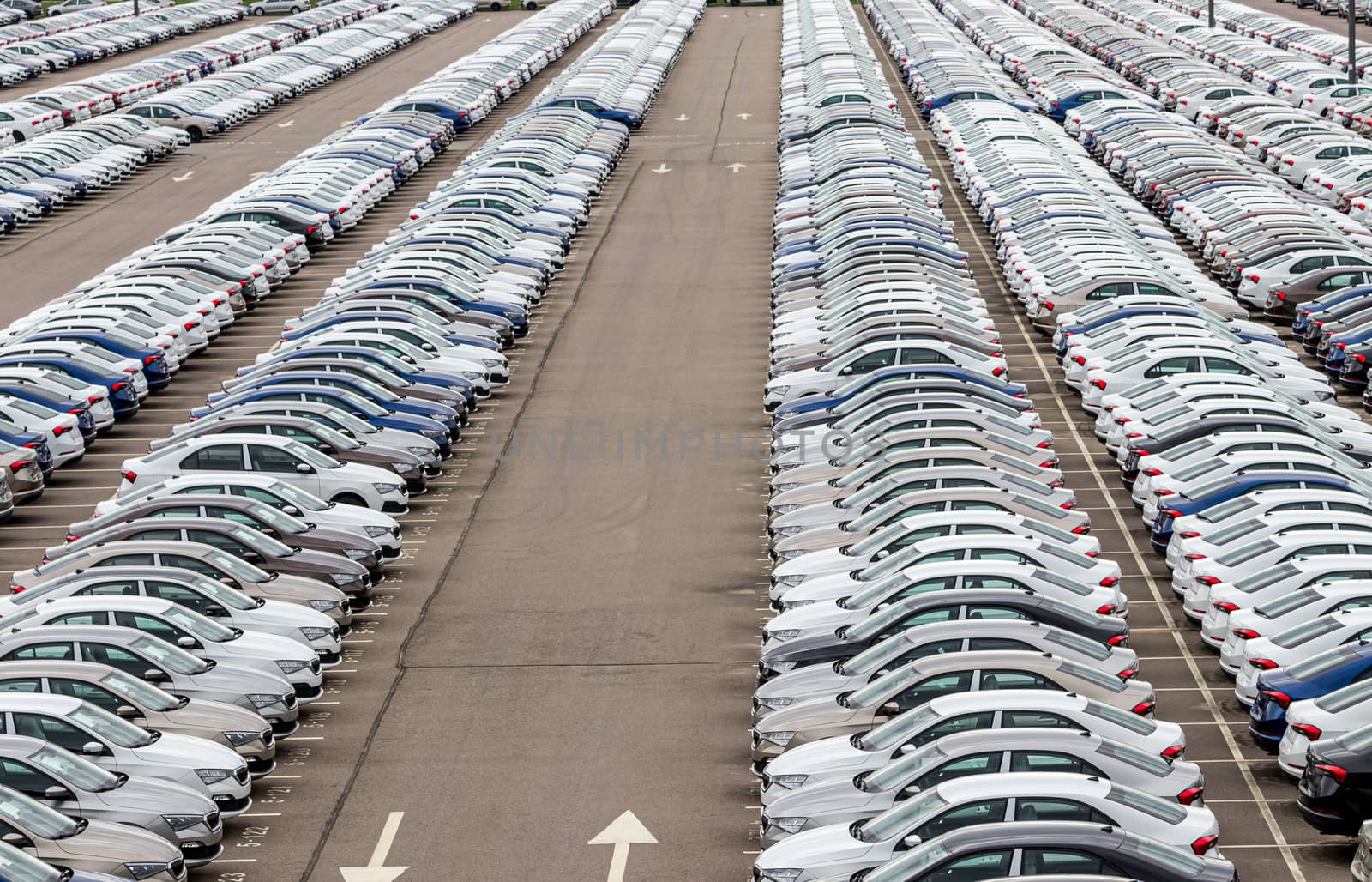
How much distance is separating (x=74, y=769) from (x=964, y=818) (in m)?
8.45

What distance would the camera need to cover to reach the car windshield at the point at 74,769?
58.3 ft

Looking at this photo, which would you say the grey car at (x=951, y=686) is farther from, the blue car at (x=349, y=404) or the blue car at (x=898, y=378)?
the blue car at (x=349, y=404)

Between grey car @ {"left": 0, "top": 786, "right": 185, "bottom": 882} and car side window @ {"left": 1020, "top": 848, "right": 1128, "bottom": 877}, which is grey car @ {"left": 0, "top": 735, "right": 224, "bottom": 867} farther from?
car side window @ {"left": 1020, "top": 848, "right": 1128, "bottom": 877}

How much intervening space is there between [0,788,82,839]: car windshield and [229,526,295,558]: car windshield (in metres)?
7.29

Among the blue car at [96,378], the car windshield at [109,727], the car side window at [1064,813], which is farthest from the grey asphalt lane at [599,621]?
the blue car at [96,378]

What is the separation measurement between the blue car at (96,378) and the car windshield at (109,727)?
15.7 m

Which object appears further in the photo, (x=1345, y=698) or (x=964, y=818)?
(x=1345, y=698)

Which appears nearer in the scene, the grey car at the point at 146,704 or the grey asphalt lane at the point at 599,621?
the grey asphalt lane at the point at 599,621

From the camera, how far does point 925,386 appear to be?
28.7m

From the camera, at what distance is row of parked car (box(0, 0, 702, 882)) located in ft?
58.9

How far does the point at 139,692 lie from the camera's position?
19766mm

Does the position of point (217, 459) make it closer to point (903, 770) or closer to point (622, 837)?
point (622, 837)

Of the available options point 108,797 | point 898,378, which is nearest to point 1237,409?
point 898,378

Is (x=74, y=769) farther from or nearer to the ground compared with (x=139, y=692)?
farther from the ground
